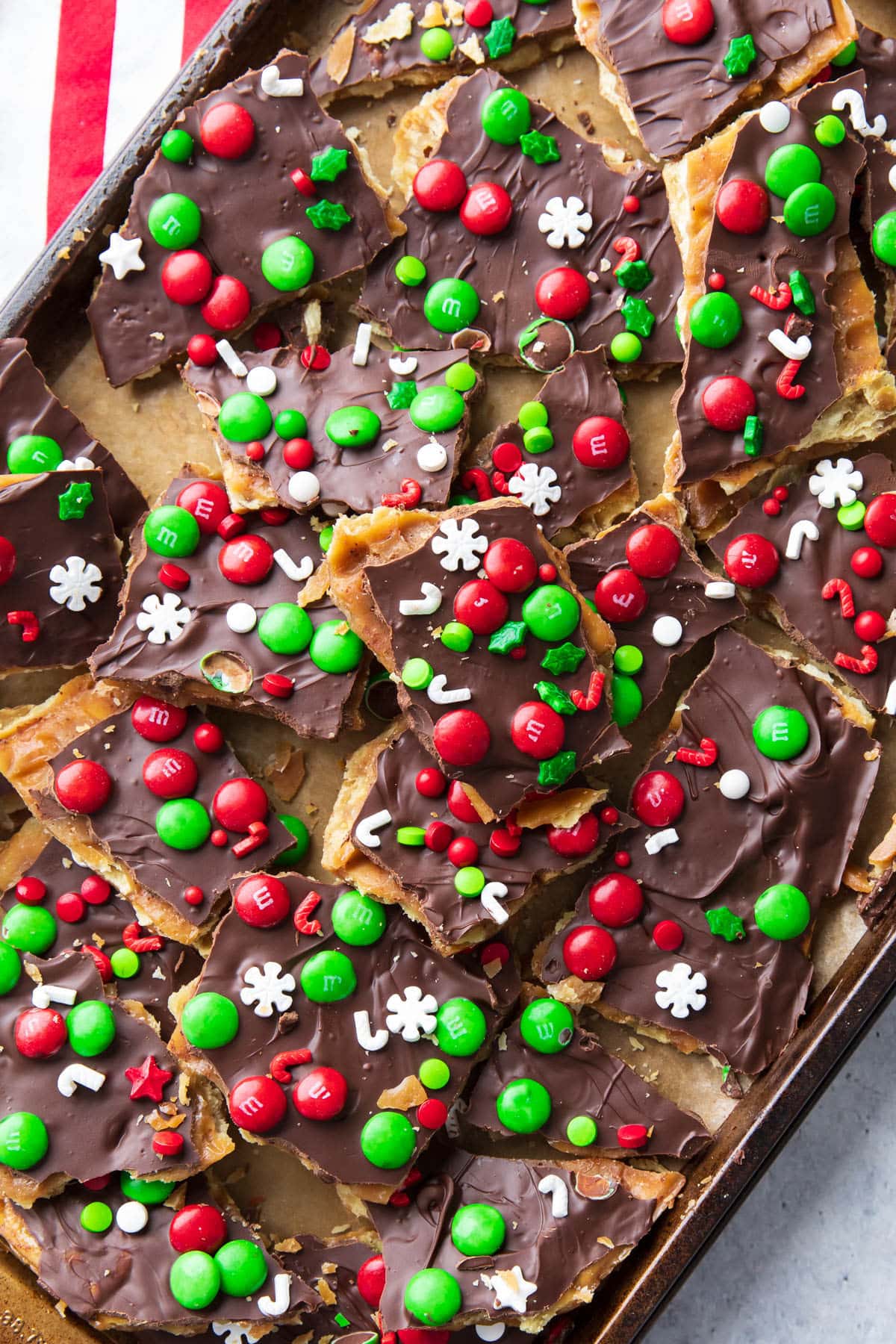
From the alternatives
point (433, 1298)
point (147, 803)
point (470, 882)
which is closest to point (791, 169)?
point (470, 882)

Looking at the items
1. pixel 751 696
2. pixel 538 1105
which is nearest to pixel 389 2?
pixel 751 696

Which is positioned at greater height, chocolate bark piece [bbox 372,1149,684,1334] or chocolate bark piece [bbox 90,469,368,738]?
chocolate bark piece [bbox 90,469,368,738]

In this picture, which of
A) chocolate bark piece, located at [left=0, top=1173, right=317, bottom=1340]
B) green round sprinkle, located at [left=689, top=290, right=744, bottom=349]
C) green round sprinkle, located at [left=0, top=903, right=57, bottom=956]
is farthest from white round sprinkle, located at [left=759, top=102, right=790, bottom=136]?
chocolate bark piece, located at [left=0, top=1173, right=317, bottom=1340]

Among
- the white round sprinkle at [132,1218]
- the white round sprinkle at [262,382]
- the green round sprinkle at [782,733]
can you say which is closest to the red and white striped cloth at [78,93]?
the white round sprinkle at [262,382]

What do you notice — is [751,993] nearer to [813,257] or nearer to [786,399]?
[786,399]

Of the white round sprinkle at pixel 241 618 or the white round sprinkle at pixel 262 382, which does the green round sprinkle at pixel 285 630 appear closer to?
the white round sprinkle at pixel 241 618

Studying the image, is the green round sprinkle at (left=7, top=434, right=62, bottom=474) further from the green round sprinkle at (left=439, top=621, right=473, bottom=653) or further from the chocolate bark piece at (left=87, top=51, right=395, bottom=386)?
the green round sprinkle at (left=439, top=621, right=473, bottom=653)
